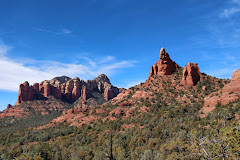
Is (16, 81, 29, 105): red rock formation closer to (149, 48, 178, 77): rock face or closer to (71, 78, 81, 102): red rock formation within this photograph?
(71, 78, 81, 102): red rock formation

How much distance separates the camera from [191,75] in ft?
228

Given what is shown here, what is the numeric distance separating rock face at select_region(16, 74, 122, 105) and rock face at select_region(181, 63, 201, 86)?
10961 centimetres

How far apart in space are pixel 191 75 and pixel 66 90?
434 feet

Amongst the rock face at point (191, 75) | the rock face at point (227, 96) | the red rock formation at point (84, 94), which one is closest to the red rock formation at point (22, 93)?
the red rock formation at point (84, 94)

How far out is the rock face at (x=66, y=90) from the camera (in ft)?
458

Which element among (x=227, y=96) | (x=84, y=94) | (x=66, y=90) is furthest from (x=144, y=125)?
(x=66, y=90)

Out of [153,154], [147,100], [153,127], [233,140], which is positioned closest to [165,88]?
[147,100]

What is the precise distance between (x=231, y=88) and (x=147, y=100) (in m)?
32.9

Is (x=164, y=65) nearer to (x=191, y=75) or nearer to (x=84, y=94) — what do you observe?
(x=191, y=75)

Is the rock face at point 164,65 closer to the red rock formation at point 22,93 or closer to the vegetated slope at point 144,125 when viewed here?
the vegetated slope at point 144,125

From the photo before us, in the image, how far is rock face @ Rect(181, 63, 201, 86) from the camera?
69375mm

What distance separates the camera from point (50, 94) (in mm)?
153250

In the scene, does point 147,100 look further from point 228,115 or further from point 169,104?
point 228,115

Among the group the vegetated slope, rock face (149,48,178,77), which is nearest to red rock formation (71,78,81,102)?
the vegetated slope
